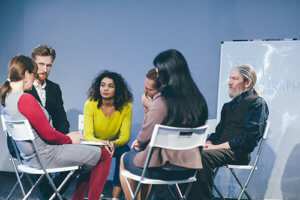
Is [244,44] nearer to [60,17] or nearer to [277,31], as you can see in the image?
[277,31]

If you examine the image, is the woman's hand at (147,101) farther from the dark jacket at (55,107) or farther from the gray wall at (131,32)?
the dark jacket at (55,107)

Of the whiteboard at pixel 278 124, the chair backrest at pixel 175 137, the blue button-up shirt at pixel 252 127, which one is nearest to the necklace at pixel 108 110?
the blue button-up shirt at pixel 252 127

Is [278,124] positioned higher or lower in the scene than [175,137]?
lower

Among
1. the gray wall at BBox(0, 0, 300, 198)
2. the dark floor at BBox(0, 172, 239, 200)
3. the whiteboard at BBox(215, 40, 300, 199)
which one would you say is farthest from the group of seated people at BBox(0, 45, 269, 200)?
the gray wall at BBox(0, 0, 300, 198)

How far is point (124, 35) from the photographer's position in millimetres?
4465

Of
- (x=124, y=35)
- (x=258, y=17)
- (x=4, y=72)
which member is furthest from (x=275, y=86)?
(x=4, y=72)

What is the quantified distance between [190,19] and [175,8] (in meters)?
0.26

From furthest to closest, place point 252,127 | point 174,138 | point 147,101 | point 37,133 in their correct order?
point 147,101 → point 252,127 → point 37,133 → point 174,138

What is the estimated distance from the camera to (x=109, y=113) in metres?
3.32

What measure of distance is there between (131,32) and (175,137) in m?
2.79

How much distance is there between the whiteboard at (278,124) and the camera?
12.1 feet

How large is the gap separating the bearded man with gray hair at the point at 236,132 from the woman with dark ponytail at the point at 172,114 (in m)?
0.42

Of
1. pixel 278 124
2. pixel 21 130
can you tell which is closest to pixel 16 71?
pixel 21 130

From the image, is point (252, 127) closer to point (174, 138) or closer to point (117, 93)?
point (174, 138)
